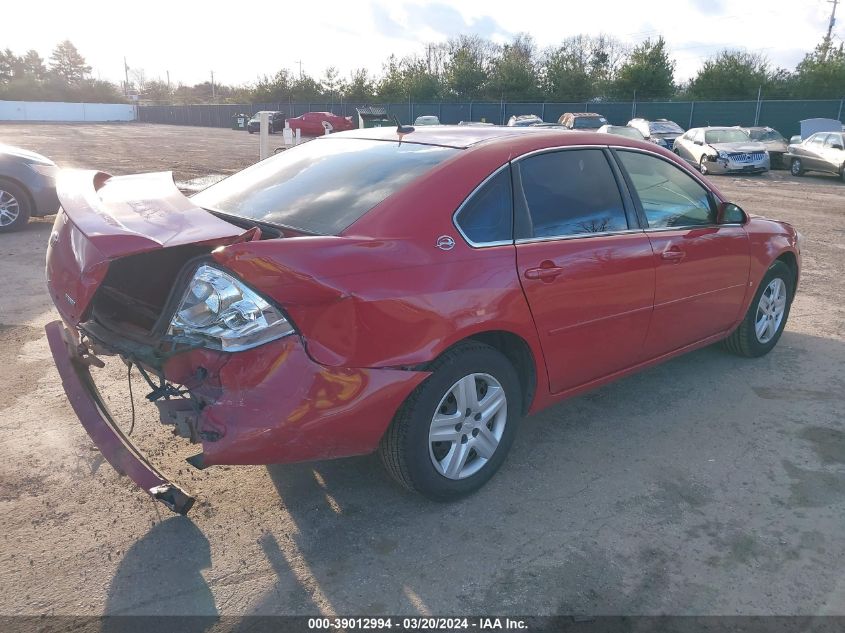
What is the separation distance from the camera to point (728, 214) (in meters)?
4.51

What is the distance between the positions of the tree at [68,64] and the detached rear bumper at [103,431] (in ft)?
336

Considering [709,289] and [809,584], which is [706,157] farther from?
[809,584]

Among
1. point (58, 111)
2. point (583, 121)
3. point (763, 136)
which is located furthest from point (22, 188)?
point (58, 111)

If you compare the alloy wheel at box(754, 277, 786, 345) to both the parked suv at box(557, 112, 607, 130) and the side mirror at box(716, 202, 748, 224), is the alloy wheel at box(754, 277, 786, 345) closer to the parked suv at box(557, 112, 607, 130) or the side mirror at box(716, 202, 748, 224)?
the side mirror at box(716, 202, 748, 224)

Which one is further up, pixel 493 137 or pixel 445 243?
pixel 493 137

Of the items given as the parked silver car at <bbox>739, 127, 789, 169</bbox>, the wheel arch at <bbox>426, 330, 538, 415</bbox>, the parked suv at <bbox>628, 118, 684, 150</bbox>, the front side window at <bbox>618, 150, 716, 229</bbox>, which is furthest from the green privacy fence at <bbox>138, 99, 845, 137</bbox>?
the wheel arch at <bbox>426, 330, 538, 415</bbox>

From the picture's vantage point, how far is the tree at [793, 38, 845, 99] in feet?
114

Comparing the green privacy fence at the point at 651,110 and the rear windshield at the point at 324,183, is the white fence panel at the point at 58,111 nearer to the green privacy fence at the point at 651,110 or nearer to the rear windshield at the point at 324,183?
the green privacy fence at the point at 651,110

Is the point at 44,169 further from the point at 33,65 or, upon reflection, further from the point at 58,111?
the point at 33,65

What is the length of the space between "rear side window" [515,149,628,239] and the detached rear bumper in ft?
6.49

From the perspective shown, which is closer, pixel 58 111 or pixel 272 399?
pixel 272 399

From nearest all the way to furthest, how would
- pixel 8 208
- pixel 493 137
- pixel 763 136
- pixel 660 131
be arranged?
pixel 493 137 < pixel 8 208 < pixel 763 136 < pixel 660 131

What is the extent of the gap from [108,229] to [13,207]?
7600 millimetres

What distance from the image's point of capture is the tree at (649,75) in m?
42.9
